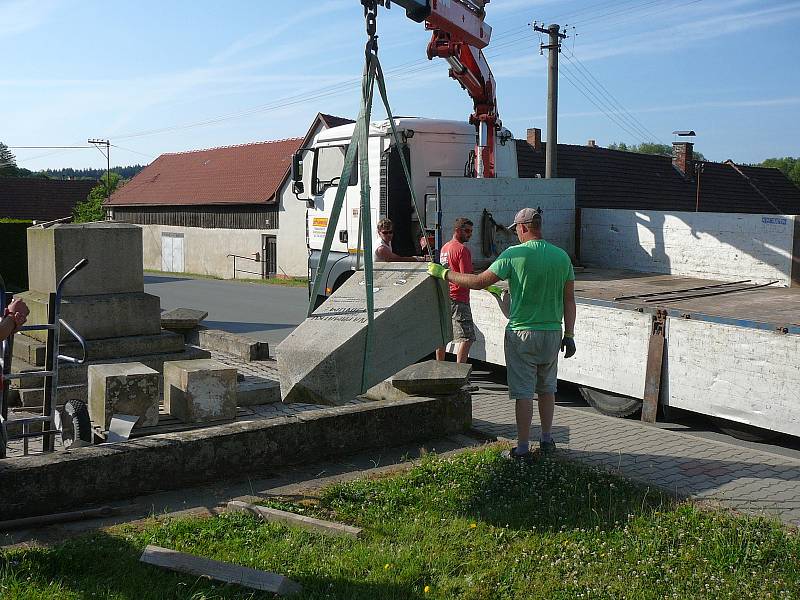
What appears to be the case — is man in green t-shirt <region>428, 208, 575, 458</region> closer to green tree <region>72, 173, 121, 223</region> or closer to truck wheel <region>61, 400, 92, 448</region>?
truck wheel <region>61, 400, 92, 448</region>

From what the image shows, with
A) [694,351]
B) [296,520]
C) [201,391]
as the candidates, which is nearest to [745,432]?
[694,351]

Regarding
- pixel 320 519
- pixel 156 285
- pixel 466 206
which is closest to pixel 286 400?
pixel 320 519

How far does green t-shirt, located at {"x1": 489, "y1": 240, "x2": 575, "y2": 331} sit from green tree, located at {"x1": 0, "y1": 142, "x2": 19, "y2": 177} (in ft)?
316

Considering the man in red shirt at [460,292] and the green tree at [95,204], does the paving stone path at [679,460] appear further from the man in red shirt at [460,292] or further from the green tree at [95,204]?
the green tree at [95,204]

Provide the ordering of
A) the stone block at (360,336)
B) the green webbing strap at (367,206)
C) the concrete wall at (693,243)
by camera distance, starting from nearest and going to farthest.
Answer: the stone block at (360,336) → the green webbing strap at (367,206) → the concrete wall at (693,243)

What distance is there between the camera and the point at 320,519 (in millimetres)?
4887

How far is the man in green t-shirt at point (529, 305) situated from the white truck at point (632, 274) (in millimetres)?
1667

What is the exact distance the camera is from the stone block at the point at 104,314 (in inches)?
345

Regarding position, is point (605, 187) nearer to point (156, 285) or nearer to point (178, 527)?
point (156, 285)

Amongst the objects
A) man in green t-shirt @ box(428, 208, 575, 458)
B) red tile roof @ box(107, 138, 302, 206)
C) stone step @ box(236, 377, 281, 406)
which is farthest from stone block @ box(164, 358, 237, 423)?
red tile roof @ box(107, 138, 302, 206)

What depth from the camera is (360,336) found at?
5.42m

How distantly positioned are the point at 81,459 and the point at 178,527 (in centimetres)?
97

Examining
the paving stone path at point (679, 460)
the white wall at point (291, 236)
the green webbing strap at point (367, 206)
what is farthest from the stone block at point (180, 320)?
the white wall at point (291, 236)

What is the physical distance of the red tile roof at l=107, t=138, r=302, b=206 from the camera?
37906 mm
